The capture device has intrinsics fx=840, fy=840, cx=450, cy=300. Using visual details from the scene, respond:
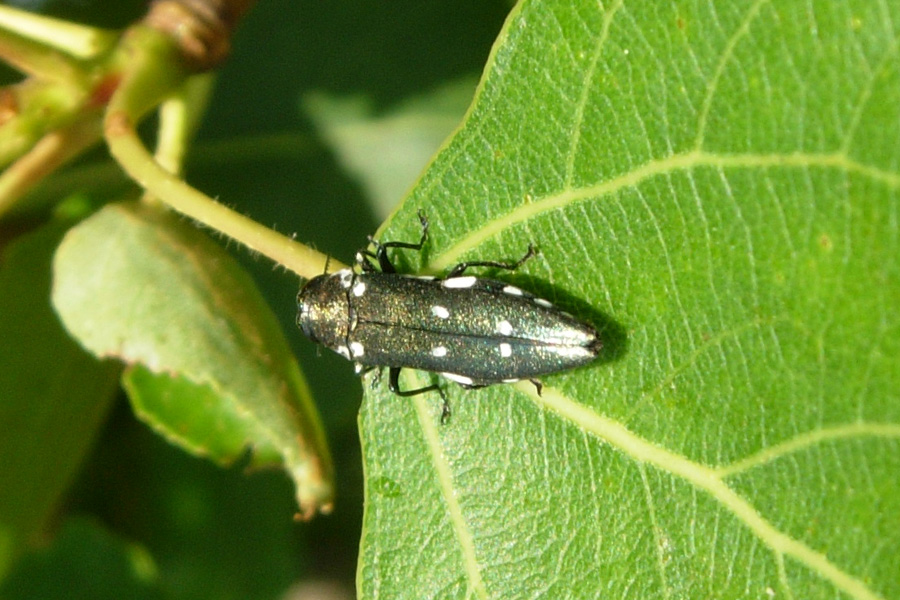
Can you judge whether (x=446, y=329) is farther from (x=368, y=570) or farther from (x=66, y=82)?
(x=66, y=82)

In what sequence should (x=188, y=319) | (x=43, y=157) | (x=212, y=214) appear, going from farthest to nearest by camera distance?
(x=43, y=157)
(x=188, y=319)
(x=212, y=214)

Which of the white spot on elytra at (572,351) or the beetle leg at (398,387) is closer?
the white spot on elytra at (572,351)

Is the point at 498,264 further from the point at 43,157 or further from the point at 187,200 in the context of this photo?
the point at 43,157

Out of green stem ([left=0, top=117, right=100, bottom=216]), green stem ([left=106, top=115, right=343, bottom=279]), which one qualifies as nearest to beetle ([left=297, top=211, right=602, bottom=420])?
green stem ([left=106, top=115, right=343, bottom=279])

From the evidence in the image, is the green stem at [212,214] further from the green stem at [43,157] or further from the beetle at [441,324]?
the green stem at [43,157]

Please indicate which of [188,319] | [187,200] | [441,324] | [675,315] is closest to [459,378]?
[441,324]

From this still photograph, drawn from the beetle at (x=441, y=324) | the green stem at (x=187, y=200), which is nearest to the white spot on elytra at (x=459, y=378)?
the beetle at (x=441, y=324)

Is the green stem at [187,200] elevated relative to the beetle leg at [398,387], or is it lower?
elevated
